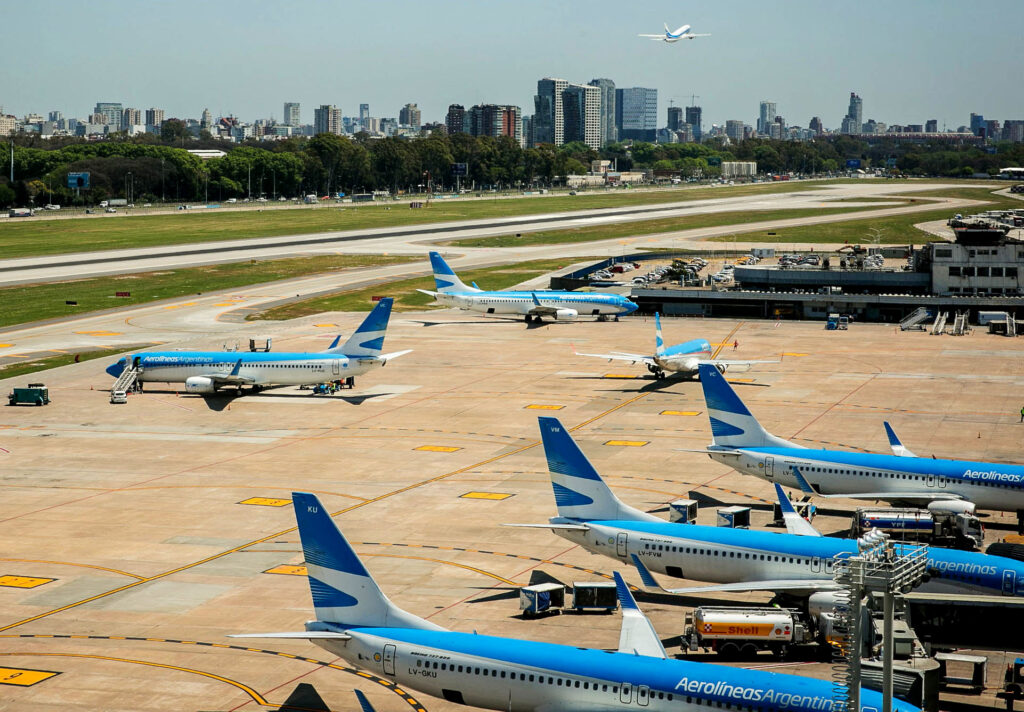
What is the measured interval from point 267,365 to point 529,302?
46661 millimetres

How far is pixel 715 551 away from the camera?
4444 centimetres

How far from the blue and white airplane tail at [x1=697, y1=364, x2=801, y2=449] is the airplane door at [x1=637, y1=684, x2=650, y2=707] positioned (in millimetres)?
29284

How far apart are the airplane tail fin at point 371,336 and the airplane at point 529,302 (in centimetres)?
4310

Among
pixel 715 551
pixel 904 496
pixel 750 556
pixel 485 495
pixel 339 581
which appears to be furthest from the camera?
pixel 485 495

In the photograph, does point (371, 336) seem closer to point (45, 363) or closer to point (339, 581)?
point (45, 363)

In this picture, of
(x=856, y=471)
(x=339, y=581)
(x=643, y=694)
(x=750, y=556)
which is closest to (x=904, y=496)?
(x=856, y=471)

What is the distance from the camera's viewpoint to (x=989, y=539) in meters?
55.6

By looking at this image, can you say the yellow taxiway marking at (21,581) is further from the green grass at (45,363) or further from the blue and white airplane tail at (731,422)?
the green grass at (45,363)

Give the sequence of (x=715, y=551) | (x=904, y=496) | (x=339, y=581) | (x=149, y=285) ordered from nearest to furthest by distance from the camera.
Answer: (x=339, y=581)
(x=715, y=551)
(x=904, y=496)
(x=149, y=285)

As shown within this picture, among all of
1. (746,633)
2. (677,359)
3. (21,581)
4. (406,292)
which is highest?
(406,292)

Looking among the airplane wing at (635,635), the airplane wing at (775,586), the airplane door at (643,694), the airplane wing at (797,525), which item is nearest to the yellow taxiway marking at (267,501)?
the airplane wing at (775,586)

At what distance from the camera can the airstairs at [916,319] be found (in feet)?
433

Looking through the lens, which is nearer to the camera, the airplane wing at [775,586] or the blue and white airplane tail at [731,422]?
the airplane wing at [775,586]

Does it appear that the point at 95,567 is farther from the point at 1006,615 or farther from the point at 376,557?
the point at 1006,615
